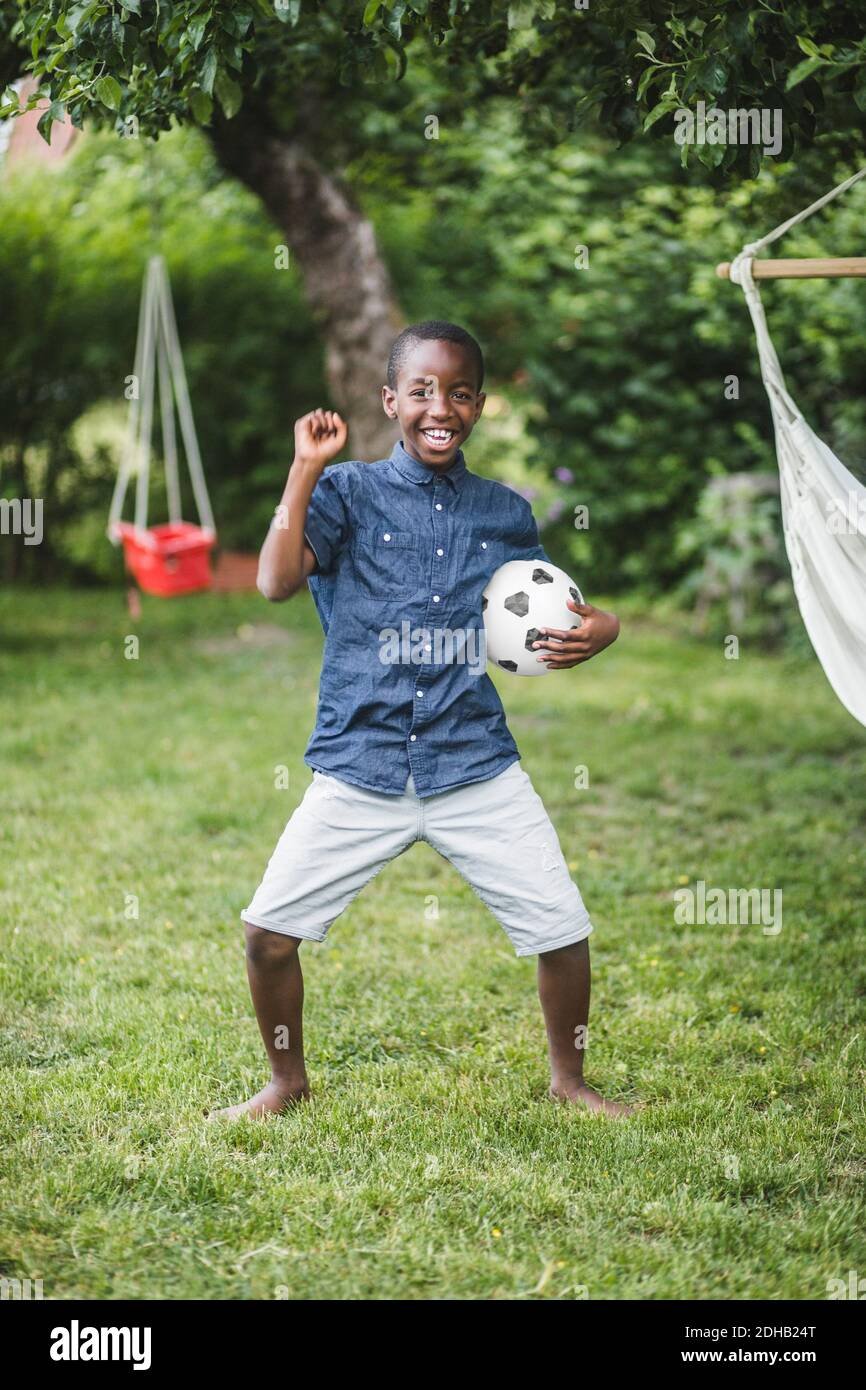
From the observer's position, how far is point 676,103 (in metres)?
2.91

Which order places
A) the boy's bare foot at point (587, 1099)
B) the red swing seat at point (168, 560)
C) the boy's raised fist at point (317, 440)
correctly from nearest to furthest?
1. the boy's raised fist at point (317, 440)
2. the boy's bare foot at point (587, 1099)
3. the red swing seat at point (168, 560)

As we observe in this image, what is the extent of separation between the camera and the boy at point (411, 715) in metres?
2.68

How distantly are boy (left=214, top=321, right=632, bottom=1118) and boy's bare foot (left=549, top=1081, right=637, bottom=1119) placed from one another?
0.99 ft

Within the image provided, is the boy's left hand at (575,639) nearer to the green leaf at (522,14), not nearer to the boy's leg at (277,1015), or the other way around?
the boy's leg at (277,1015)

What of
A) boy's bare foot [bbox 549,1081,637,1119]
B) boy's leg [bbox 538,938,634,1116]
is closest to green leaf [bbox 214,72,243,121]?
boy's leg [bbox 538,938,634,1116]

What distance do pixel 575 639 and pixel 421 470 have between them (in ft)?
1.54

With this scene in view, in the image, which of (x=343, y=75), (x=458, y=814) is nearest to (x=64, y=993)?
(x=458, y=814)

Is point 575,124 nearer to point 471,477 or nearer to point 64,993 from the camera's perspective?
point 471,477

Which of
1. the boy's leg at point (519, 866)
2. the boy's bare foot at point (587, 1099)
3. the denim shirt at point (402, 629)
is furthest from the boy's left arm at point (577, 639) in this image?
the boy's bare foot at point (587, 1099)

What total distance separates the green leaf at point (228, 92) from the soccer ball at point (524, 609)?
1.24 m

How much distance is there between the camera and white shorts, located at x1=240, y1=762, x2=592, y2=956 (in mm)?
2697

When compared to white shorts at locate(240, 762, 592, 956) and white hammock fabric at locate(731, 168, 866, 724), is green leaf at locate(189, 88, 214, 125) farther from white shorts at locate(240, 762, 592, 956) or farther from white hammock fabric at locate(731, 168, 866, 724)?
white shorts at locate(240, 762, 592, 956)

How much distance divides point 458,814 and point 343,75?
6.82ft

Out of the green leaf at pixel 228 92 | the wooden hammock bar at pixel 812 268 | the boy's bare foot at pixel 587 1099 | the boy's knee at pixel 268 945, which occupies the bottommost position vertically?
the boy's bare foot at pixel 587 1099
